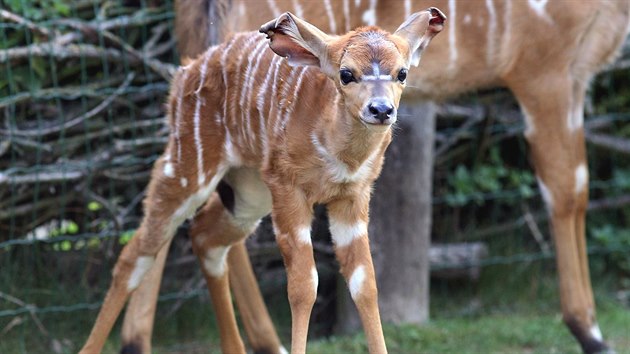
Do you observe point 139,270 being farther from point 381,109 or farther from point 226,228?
point 381,109

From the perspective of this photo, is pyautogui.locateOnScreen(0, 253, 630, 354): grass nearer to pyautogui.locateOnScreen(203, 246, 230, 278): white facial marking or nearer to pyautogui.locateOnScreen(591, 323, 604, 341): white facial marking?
pyautogui.locateOnScreen(591, 323, 604, 341): white facial marking

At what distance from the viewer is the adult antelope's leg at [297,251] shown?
128 inches

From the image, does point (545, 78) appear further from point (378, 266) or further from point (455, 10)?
point (378, 266)

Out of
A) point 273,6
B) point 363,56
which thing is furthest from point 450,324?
point 363,56

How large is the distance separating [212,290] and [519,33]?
1.59 metres

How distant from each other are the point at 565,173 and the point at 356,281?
1.51 m

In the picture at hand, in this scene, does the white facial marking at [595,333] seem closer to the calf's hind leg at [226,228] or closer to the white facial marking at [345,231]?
the calf's hind leg at [226,228]

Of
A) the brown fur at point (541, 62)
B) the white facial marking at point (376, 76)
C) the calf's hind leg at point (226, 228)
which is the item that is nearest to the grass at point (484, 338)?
the brown fur at point (541, 62)

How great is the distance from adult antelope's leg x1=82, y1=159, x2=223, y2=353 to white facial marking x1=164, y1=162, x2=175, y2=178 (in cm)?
1

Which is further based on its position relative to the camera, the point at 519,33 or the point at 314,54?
the point at 519,33

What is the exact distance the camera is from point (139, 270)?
12.4ft

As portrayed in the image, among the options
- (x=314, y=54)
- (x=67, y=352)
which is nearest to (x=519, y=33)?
(x=314, y=54)

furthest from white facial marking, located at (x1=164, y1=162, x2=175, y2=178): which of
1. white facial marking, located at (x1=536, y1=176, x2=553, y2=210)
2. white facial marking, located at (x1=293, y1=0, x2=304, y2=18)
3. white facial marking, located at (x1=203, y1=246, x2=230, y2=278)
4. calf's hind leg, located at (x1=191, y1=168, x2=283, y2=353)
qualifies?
white facial marking, located at (x1=536, y1=176, x2=553, y2=210)

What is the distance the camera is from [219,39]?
4312 mm
